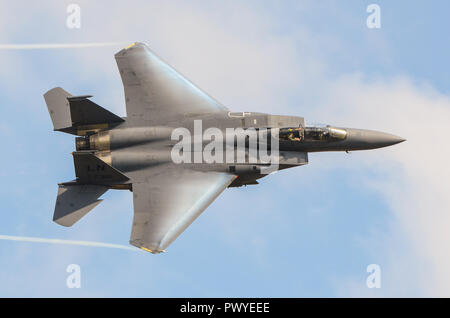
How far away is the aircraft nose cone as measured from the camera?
29188 millimetres

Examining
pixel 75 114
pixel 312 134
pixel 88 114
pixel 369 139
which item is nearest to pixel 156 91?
pixel 88 114

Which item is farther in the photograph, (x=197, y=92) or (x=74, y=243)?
(x=197, y=92)

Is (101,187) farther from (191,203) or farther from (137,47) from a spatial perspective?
(137,47)

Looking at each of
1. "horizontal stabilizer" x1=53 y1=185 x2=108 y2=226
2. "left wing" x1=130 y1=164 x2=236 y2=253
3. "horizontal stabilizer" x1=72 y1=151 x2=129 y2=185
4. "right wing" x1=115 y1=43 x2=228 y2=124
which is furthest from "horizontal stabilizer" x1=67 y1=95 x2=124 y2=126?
"horizontal stabilizer" x1=53 y1=185 x2=108 y2=226

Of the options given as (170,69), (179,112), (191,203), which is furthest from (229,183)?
(170,69)

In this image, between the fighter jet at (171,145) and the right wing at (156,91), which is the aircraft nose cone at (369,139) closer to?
the fighter jet at (171,145)

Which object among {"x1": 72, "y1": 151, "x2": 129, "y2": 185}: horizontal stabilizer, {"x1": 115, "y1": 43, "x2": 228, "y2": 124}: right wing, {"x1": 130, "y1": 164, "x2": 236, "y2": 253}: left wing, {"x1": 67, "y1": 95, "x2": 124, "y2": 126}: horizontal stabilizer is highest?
{"x1": 115, "y1": 43, "x2": 228, "y2": 124}: right wing

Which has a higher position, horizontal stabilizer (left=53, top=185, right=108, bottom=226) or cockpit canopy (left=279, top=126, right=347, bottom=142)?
cockpit canopy (left=279, top=126, right=347, bottom=142)

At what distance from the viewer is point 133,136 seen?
28453mm

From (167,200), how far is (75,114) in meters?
4.83

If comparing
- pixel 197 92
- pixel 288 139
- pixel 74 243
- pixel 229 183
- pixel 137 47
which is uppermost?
pixel 137 47

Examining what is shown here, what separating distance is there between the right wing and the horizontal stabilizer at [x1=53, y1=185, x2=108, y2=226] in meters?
3.24

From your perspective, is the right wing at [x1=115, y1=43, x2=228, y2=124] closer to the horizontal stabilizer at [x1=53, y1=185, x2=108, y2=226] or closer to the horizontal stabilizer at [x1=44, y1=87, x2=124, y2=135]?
the horizontal stabilizer at [x1=44, y1=87, x2=124, y2=135]

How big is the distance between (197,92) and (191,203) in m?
4.66
